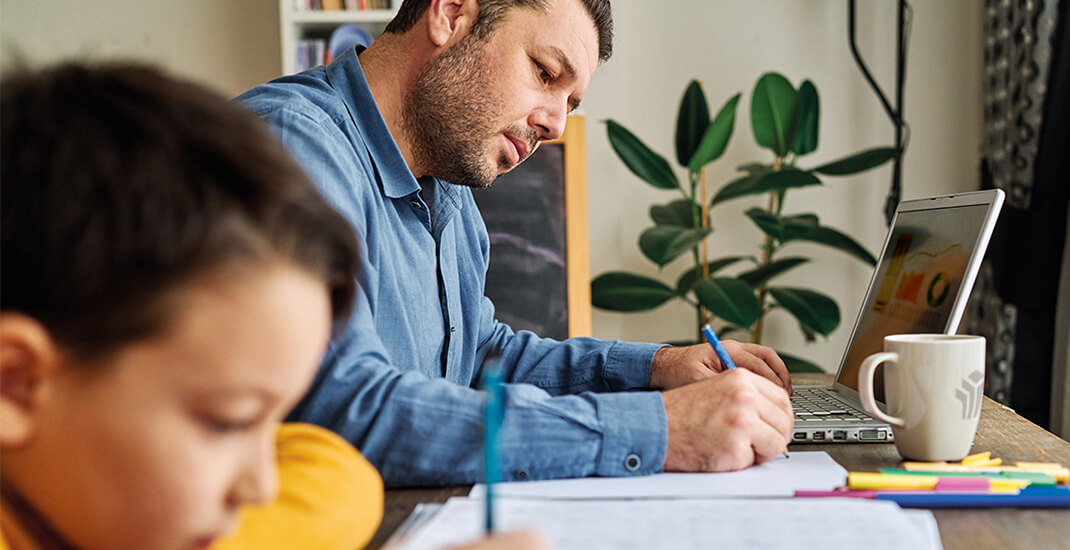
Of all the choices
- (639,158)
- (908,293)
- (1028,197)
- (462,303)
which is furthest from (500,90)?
(1028,197)

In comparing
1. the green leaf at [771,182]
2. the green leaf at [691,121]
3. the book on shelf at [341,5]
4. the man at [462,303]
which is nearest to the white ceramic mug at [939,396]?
the man at [462,303]

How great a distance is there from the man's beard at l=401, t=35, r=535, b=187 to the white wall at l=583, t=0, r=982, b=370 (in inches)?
60.6

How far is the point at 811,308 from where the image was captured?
2.40 m

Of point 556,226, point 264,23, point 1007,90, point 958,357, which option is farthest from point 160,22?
point 958,357

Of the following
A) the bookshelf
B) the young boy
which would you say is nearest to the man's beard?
the young boy

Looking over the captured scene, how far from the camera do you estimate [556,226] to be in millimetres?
2053

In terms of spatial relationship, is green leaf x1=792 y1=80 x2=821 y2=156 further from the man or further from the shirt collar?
the shirt collar

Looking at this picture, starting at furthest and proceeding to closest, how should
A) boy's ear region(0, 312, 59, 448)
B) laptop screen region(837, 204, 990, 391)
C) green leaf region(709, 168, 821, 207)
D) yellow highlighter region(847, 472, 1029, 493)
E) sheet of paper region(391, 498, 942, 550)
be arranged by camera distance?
green leaf region(709, 168, 821, 207) → laptop screen region(837, 204, 990, 391) → yellow highlighter region(847, 472, 1029, 493) → sheet of paper region(391, 498, 942, 550) → boy's ear region(0, 312, 59, 448)

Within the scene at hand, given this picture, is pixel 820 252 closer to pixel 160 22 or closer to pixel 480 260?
pixel 480 260

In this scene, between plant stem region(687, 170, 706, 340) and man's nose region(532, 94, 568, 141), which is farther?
plant stem region(687, 170, 706, 340)

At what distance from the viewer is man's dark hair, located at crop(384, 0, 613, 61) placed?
1.16 meters

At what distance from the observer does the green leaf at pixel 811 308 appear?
7.79 feet

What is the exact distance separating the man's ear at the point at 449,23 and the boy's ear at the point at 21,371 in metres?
0.89

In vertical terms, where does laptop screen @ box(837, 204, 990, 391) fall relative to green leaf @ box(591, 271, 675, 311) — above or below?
above
